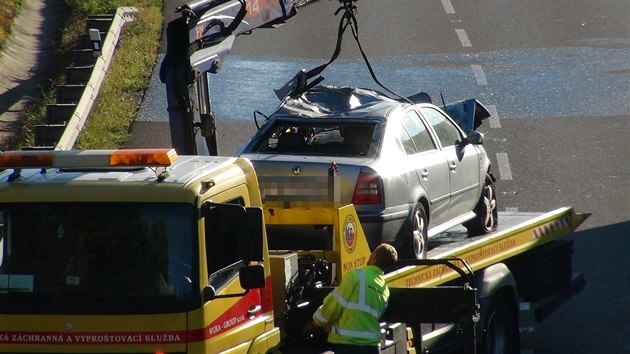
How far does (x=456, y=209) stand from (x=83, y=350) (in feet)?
17.8

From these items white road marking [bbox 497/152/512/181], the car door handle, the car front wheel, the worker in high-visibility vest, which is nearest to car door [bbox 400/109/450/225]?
the car front wheel

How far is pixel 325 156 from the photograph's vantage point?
1030 centimetres

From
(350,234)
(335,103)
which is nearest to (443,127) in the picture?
(335,103)

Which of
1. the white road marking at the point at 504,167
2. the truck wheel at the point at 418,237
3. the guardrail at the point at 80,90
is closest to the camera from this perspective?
the truck wheel at the point at 418,237

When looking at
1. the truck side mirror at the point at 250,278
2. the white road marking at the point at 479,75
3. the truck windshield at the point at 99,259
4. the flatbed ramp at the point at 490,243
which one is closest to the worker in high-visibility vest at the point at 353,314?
the flatbed ramp at the point at 490,243

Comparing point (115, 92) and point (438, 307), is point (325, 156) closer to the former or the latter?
point (438, 307)

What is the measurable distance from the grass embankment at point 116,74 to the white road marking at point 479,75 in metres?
6.50

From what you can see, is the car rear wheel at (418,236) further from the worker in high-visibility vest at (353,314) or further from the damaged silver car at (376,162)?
the worker in high-visibility vest at (353,314)

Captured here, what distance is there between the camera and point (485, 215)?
12.2 metres

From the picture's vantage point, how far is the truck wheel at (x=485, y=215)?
1202 centimetres

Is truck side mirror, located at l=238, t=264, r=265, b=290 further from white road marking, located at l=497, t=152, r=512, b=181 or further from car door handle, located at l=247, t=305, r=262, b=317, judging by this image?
white road marking, located at l=497, t=152, r=512, b=181

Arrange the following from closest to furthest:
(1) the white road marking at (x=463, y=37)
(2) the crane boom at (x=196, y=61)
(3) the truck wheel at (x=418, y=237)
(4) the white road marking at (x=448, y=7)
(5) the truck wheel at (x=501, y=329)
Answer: (3) the truck wheel at (x=418, y=237) < (2) the crane boom at (x=196, y=61) < (5) the truck wheel at (x=501, y=329) < (1) the white road marking at (x=463, y=37) < (4) the white road marking at (x=448, y=7)

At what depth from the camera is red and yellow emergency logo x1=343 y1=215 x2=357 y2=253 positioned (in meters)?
8.90

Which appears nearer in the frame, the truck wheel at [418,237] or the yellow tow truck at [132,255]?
the yellow tow truck at [132,255]
